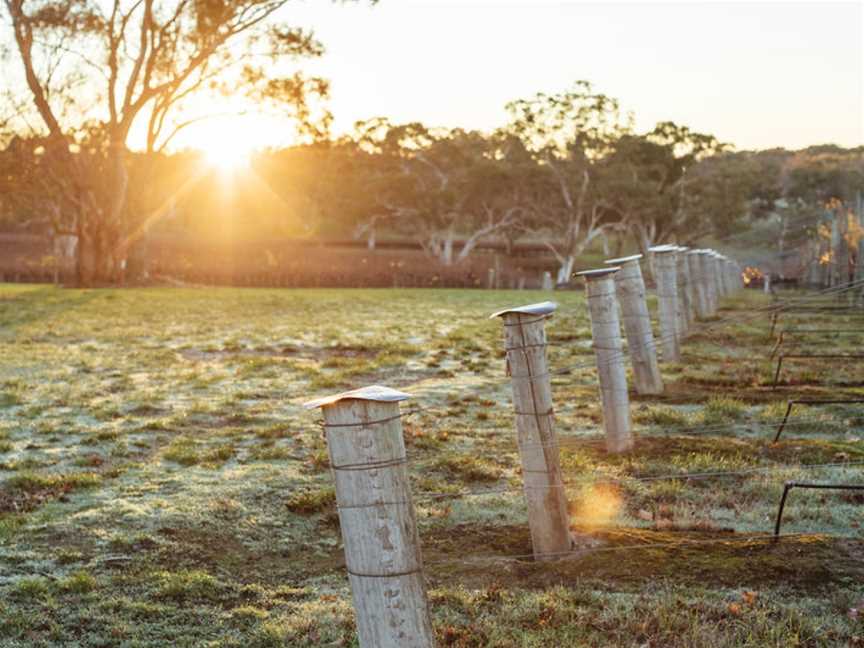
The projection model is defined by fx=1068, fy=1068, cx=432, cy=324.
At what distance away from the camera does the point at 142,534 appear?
6.94 meters

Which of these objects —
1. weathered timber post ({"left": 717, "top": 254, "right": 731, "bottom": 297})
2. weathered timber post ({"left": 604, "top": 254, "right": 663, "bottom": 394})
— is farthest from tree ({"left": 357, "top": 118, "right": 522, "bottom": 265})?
weathered timber post ({"left": 604, "top": 254, "right": 663, "bottom": 394})

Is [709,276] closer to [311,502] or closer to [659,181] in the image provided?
[311,502]

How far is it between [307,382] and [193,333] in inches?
329

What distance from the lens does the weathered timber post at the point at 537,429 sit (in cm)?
616

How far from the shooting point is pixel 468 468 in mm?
8766

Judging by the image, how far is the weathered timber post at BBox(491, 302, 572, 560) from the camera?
616 cm

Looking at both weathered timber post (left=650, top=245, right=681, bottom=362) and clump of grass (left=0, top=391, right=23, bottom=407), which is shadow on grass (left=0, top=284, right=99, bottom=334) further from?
weathered timber post (left=650, top=245, right=681, bottom=362)

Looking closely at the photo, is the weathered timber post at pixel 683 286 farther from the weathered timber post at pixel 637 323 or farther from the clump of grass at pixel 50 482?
the clump of grass at pixel 50 482

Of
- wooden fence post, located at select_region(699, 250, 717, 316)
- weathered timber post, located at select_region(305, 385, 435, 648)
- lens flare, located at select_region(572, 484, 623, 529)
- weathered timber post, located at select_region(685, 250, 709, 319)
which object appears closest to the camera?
weathered timber post, located at select_region(305, 385, 435, 648)

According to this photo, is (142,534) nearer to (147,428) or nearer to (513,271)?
(147,428)

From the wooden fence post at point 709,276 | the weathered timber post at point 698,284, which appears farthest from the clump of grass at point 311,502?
the wooden fence post at point 709,276

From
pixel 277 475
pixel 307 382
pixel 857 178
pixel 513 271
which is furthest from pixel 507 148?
pixel 277 475

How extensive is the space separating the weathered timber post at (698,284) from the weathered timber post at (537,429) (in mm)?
15090

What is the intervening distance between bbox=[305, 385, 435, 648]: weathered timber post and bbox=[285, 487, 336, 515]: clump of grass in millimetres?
3437
